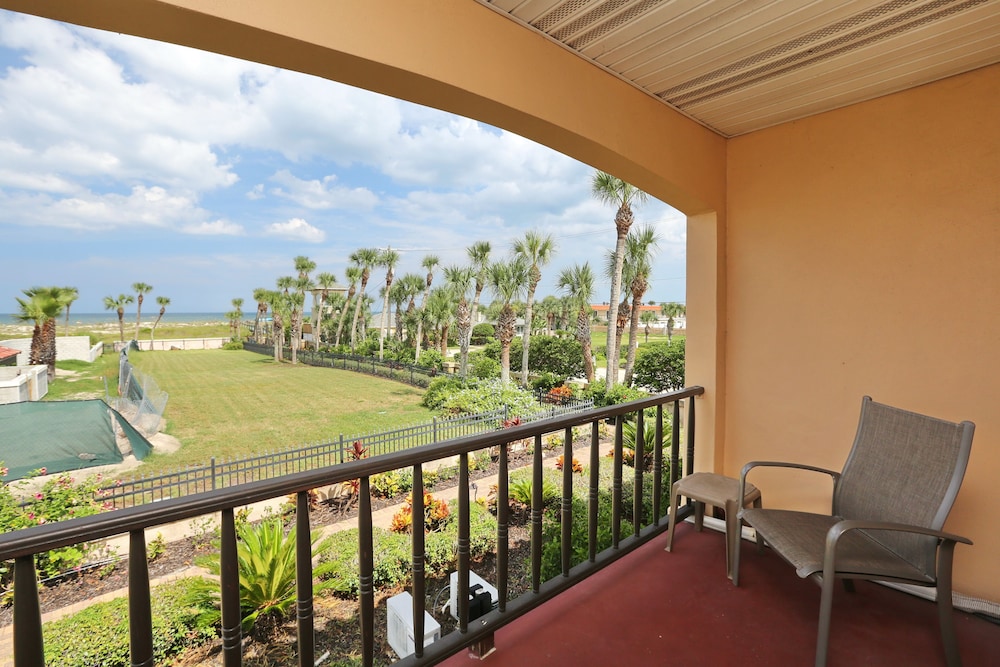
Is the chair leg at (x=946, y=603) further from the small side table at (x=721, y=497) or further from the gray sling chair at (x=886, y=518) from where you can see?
the small side table at (x=721, y=497)

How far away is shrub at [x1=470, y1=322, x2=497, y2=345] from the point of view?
18.4m

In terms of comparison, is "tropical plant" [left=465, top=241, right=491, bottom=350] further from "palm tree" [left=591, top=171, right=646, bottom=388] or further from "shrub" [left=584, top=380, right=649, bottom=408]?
"shrub" [left=584, top=380, right=649, bottom=408]

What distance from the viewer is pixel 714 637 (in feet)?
5.09

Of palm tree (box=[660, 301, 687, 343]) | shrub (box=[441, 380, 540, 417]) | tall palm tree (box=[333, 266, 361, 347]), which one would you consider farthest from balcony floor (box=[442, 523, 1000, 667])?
tall palm tree (box=[333, 266, 361, 347])

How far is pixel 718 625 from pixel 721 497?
0.48m

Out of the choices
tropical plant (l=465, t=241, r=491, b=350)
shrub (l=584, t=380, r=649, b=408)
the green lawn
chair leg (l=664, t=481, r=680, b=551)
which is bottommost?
the green lawn

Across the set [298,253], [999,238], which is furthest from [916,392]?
[298,253]

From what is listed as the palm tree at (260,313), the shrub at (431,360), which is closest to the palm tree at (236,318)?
the palm tree at (260,313)

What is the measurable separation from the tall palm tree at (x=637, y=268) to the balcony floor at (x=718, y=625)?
11514mm

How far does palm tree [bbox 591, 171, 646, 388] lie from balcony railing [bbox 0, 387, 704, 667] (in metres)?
9.65

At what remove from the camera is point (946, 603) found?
4.46 feet

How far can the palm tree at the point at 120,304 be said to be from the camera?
1848 cm

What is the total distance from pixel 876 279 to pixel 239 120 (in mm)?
34945

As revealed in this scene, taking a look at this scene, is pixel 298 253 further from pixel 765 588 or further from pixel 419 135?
pixel 765 588
